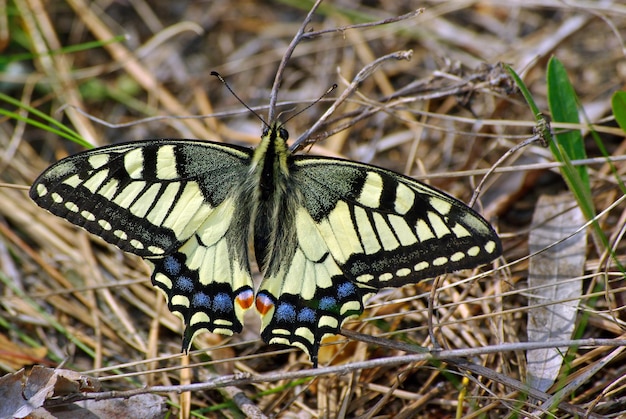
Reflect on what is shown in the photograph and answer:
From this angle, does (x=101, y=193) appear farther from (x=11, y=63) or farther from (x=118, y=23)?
(x=118, y=23)

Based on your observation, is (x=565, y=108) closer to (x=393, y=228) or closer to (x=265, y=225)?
(x=393, y=228)

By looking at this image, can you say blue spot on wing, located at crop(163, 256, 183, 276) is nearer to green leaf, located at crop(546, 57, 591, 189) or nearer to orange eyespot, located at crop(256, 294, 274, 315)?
orange eyespot, located at crop(256, 294, 274, 315)

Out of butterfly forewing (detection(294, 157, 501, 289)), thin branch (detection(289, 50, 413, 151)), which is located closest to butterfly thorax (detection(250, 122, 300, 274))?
butterfly forewing (detection(294, 157, 501, 289))

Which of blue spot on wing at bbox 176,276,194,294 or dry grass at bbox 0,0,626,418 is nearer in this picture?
blue spot on wing at bbox 176,276,194,294

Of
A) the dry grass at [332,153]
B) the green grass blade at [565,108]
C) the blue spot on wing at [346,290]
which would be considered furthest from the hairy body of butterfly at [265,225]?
the green grass blade at [565,108]

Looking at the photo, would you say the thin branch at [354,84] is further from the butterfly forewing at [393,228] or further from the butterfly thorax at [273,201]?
the butterfly forewing at [393,228]

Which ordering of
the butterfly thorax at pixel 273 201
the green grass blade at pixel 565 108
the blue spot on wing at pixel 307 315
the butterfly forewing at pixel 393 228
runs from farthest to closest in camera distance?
the green grass blade at pixel 565 108 < the butterfly thorax at pixel 273 201 < the blue spot on wing at pixel 307 315 < the butterfly forewing at pixel 393 228
